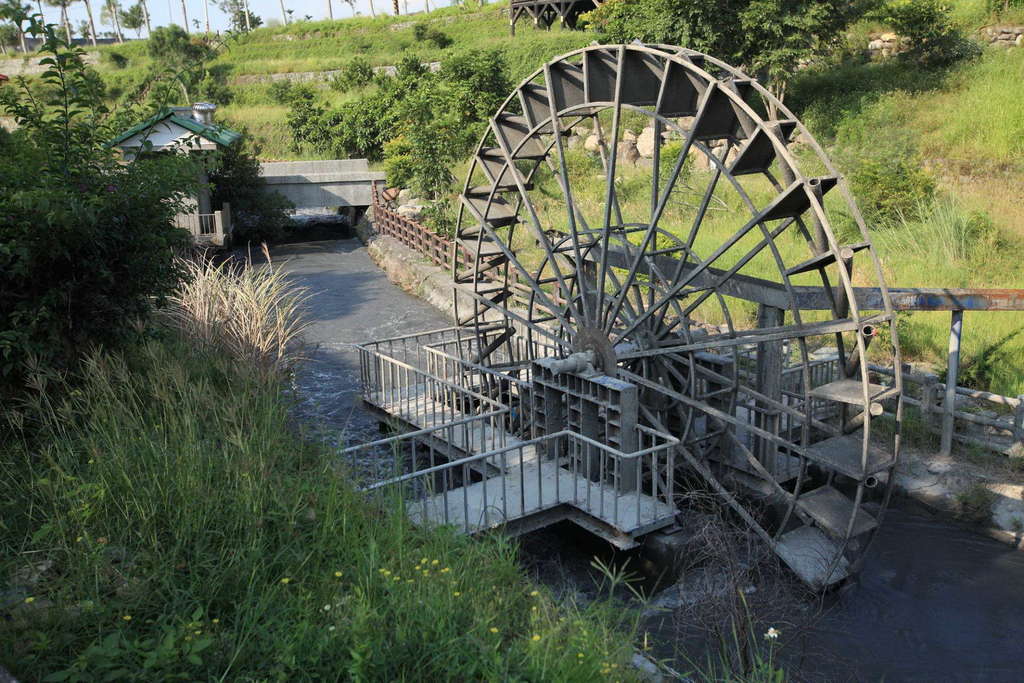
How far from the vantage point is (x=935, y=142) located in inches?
721

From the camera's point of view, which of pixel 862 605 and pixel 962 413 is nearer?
pixel 862 605

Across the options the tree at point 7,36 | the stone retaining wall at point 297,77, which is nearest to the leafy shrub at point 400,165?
the stone retaining wall at point 297,77

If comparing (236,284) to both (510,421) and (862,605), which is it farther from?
(862,605)

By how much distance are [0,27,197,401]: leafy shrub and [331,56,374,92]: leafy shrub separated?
106ft

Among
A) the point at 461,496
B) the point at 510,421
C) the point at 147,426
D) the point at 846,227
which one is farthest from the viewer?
the point at 846,227

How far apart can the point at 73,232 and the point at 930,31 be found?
72.8ft

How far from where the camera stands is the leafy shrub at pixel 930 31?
21.8 m

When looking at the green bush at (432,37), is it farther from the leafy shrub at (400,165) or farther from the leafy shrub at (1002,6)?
the leafy shrub at (1002,6)

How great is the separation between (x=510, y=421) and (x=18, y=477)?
17.4ft

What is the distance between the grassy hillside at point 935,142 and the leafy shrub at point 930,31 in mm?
442

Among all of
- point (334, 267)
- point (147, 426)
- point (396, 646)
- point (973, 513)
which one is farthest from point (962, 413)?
point (334, 267)

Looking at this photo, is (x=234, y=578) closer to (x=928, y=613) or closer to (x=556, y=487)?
(x=556, y=487)

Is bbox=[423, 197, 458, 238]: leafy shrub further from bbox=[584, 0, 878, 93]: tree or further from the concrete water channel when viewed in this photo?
the concrete water channel

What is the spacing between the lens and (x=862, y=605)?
6.84 m
